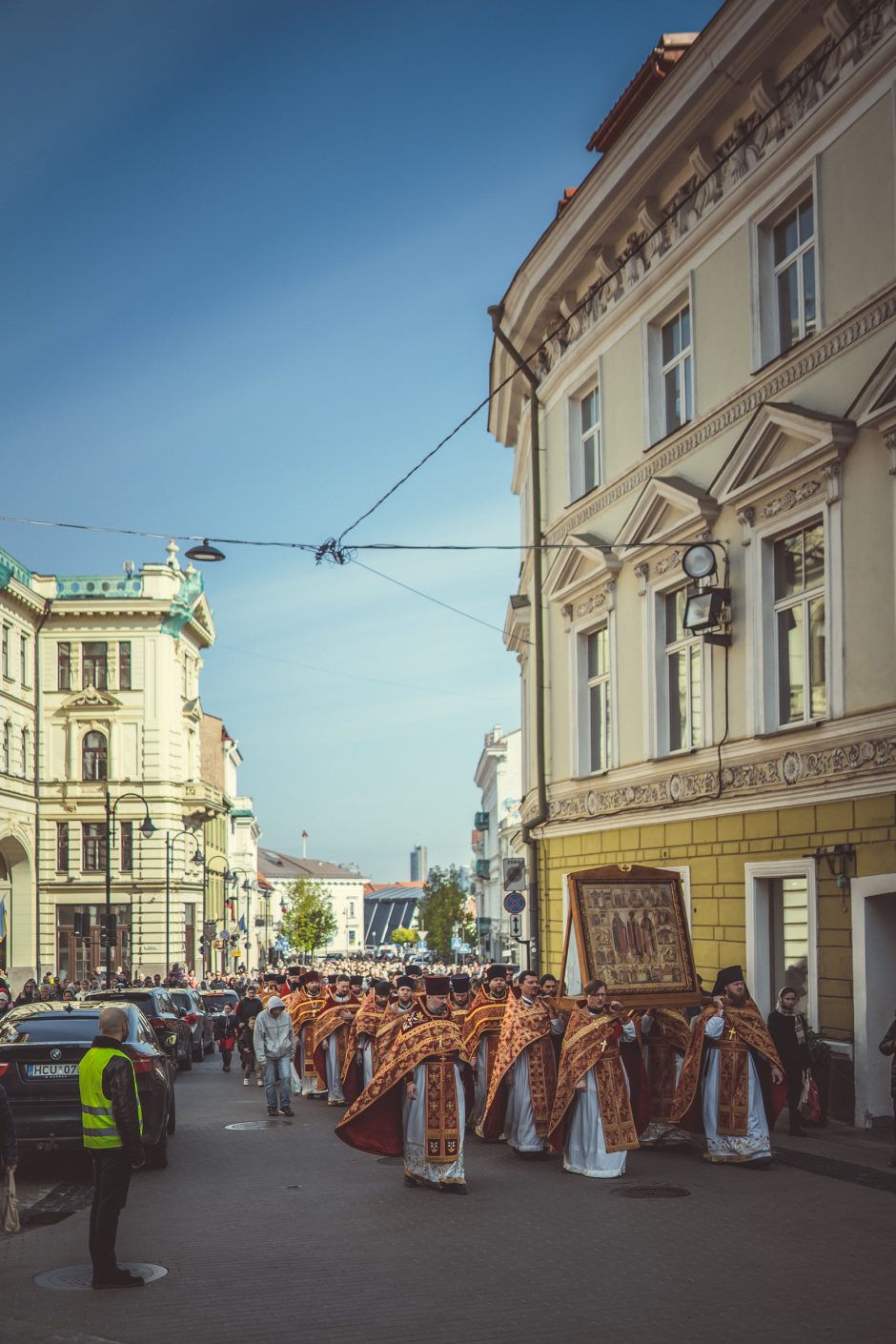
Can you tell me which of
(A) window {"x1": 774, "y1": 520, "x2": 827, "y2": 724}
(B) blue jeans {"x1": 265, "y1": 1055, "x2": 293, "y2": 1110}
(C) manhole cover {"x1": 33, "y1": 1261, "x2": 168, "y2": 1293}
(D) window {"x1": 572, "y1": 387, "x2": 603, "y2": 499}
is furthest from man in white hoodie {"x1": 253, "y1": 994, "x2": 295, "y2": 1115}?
(C) manhole cover {"x1": 33, "y1": 1261, "x2": 168, "y2": 1293}

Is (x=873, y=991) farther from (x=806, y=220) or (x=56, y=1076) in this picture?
(x=806, y=220)

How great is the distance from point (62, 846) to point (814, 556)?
55503 millimetres

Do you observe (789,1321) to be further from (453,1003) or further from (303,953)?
(303,953)

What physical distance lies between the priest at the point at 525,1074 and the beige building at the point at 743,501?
317cm

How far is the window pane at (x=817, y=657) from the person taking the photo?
16878 millimetres

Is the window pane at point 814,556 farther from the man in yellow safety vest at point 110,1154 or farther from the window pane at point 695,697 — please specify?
the man in yellow safety vest at point 110,1154

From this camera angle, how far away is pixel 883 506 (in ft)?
50.6

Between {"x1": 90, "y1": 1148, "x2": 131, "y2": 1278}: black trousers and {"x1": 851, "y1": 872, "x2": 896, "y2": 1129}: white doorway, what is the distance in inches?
348

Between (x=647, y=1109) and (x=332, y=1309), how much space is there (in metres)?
6.70

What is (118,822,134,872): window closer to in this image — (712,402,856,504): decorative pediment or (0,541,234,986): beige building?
(0,541,234,986): beige building

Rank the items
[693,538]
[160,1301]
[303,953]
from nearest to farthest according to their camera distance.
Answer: [160,1301]
[693,538]
[303,953]

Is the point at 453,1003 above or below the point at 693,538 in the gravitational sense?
below

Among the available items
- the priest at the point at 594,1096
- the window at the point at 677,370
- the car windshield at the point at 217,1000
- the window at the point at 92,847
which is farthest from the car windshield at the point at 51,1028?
the window at the point at 92,847

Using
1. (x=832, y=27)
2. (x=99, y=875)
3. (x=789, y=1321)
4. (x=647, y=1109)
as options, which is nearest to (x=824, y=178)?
(x=832, y=27)
